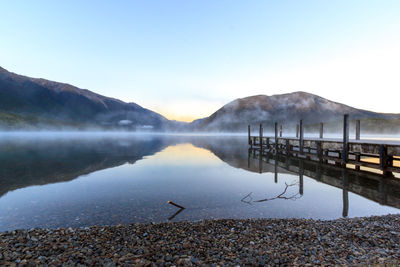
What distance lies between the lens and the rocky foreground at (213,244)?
5609 mm

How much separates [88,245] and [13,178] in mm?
17652

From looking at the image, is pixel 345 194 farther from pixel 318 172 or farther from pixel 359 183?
pixel 318 172

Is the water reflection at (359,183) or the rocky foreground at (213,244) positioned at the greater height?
the rocky foreground at (213,244)

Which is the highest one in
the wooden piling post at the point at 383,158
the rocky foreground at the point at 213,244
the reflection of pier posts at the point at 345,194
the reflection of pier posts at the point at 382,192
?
the wooden piling post at the point at 383,158

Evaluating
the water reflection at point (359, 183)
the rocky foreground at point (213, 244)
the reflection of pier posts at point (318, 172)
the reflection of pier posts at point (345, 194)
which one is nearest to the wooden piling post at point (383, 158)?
the water reflection at point (359, 183)

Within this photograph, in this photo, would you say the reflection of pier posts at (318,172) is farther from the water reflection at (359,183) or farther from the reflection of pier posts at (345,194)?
the reflection of pier posts at (345,194)

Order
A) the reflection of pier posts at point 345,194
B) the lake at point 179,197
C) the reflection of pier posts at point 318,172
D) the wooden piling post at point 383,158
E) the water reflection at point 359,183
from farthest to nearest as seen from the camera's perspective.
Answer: the reflection of pier posts at point 318,172 < the wooden piling post at point 383,158 < the water reflection at point 359,183 < the reflection of pier posts at point 345,194 < the lake at point 179,197

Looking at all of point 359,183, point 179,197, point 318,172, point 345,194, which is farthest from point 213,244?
point 318,172

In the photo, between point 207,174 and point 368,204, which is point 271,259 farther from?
point 207,174

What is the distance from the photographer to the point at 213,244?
662 cm

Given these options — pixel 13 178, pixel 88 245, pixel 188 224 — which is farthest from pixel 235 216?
pixel 13 178

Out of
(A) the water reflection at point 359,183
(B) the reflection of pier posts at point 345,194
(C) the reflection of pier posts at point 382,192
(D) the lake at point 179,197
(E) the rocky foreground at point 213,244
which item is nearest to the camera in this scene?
(E) the rocky foreground at point 213,244

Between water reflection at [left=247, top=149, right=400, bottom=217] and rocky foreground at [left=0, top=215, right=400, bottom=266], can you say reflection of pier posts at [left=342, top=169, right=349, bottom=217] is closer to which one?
water reflection at [left=247, top=149, right=400, bottom=217]

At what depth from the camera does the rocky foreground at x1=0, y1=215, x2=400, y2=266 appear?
561cm
